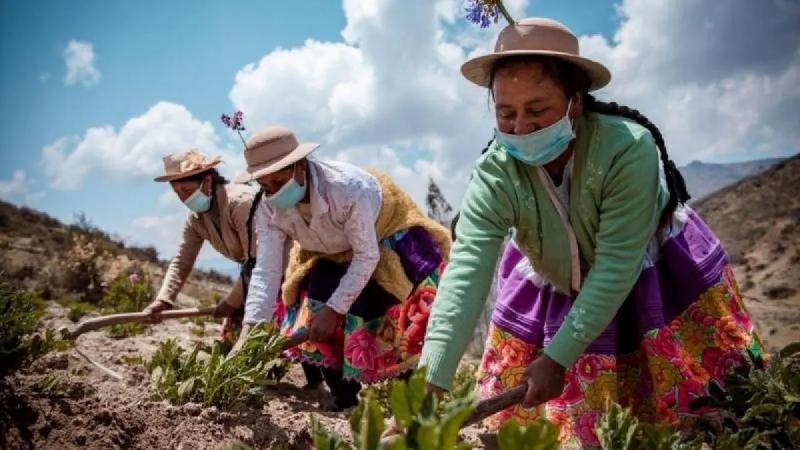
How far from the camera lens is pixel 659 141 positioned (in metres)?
2.13

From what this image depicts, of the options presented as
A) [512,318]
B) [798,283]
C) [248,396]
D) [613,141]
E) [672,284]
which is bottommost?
[248,396]

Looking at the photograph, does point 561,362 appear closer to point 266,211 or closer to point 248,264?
point 266,211

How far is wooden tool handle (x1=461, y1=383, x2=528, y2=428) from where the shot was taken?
1660mm

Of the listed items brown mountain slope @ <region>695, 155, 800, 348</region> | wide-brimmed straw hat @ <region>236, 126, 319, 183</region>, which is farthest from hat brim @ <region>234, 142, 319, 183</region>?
brown mountain slope @ <region>695, 155, 800, 348</region>

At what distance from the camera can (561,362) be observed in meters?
1.90

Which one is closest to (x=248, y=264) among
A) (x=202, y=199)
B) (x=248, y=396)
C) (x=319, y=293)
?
(x=202, y=199)

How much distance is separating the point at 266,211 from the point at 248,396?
1278mm

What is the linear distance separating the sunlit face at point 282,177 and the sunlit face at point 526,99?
1.78 meters

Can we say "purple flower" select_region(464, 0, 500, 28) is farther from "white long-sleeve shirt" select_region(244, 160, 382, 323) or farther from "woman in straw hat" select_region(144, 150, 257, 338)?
"woman in straw hat" select_region(144, 150, 257, 338)

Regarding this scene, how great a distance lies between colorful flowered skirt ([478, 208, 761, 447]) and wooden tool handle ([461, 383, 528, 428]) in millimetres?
437

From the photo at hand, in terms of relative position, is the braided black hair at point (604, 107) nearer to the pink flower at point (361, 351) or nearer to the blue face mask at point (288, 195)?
the blue face mask at point (288, 195)

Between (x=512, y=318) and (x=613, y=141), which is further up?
(x=613, y=141)

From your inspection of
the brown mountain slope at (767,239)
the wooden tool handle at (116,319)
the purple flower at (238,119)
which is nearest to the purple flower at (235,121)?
the purple flower at (238,119)

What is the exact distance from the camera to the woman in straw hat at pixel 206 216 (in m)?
4.54
